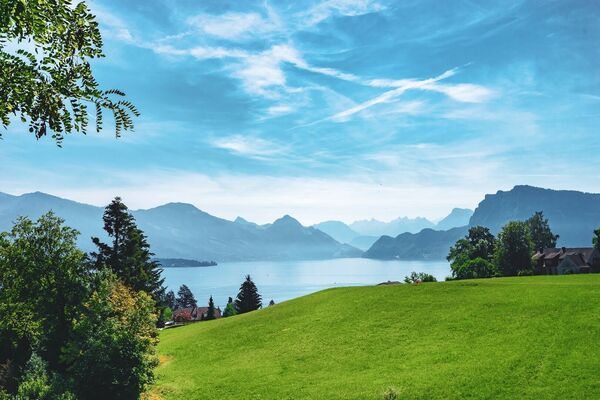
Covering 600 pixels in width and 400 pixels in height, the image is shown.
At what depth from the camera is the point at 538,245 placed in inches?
4892

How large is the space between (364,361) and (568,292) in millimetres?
18722

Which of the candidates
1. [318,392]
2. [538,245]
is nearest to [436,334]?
[318,392]

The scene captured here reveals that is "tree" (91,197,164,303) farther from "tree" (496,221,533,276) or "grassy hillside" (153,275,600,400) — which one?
"tree" (496,221,533,276)

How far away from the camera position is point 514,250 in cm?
8831

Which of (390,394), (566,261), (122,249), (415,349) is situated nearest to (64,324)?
(122,249)

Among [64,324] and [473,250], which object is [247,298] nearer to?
[473,250]

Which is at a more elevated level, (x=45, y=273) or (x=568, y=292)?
(x=45, y=273)

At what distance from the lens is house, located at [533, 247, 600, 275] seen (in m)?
100

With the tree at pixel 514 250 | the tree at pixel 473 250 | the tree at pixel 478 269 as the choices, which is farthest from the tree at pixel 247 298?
the tree at pixel 514 250

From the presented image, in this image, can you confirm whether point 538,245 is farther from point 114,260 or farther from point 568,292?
point 114,260

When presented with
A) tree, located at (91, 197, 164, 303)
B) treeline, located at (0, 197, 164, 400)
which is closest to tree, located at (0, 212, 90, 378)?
treeline, located at (0, 197, 164, 400)

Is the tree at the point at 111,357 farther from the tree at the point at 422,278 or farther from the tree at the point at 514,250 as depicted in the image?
the tree at the point at 514,250

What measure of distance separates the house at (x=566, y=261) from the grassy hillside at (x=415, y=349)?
2694 inches

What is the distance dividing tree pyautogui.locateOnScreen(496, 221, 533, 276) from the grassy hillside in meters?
47.2
